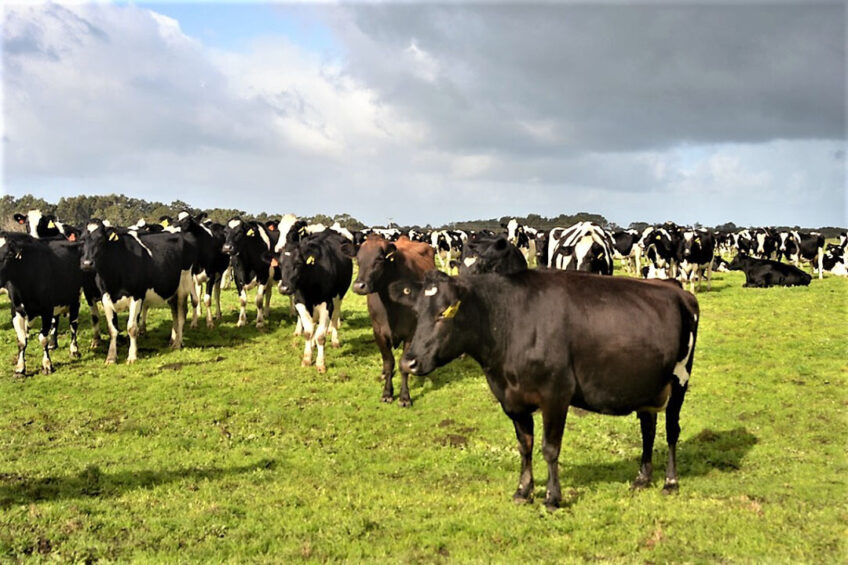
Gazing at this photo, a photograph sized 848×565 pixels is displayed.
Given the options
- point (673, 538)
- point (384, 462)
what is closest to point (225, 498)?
point (384, 462)

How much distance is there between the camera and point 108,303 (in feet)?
48.6

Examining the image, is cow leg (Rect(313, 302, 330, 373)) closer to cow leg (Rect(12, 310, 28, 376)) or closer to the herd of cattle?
the herd of cattle

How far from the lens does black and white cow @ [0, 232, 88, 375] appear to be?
13.8 meters

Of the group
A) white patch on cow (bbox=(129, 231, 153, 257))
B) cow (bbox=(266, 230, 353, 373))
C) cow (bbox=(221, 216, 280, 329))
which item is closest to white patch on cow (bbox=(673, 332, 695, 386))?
cow (bbox=(266, 230, 353, 373))

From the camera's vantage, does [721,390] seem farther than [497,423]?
Yes

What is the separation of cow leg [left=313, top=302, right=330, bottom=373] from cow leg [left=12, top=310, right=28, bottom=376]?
19.3 feet

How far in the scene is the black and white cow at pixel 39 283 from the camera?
45.2 feet

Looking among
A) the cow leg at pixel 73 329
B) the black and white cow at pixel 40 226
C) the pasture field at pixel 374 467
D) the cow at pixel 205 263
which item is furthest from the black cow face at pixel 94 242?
the black and white cow at pixel 40 226

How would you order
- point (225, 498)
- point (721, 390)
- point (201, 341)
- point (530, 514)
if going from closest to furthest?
point (530, 514) < point (225, 498) < point (721, 390) < point (201, 341)

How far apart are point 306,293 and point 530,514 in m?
8.76

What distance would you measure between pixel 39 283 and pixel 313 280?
5.82 metres

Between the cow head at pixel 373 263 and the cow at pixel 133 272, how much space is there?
6.13 meters

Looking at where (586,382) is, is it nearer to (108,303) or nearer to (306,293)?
(306,293)

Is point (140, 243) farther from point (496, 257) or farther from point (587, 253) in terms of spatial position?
point (587, 253)
